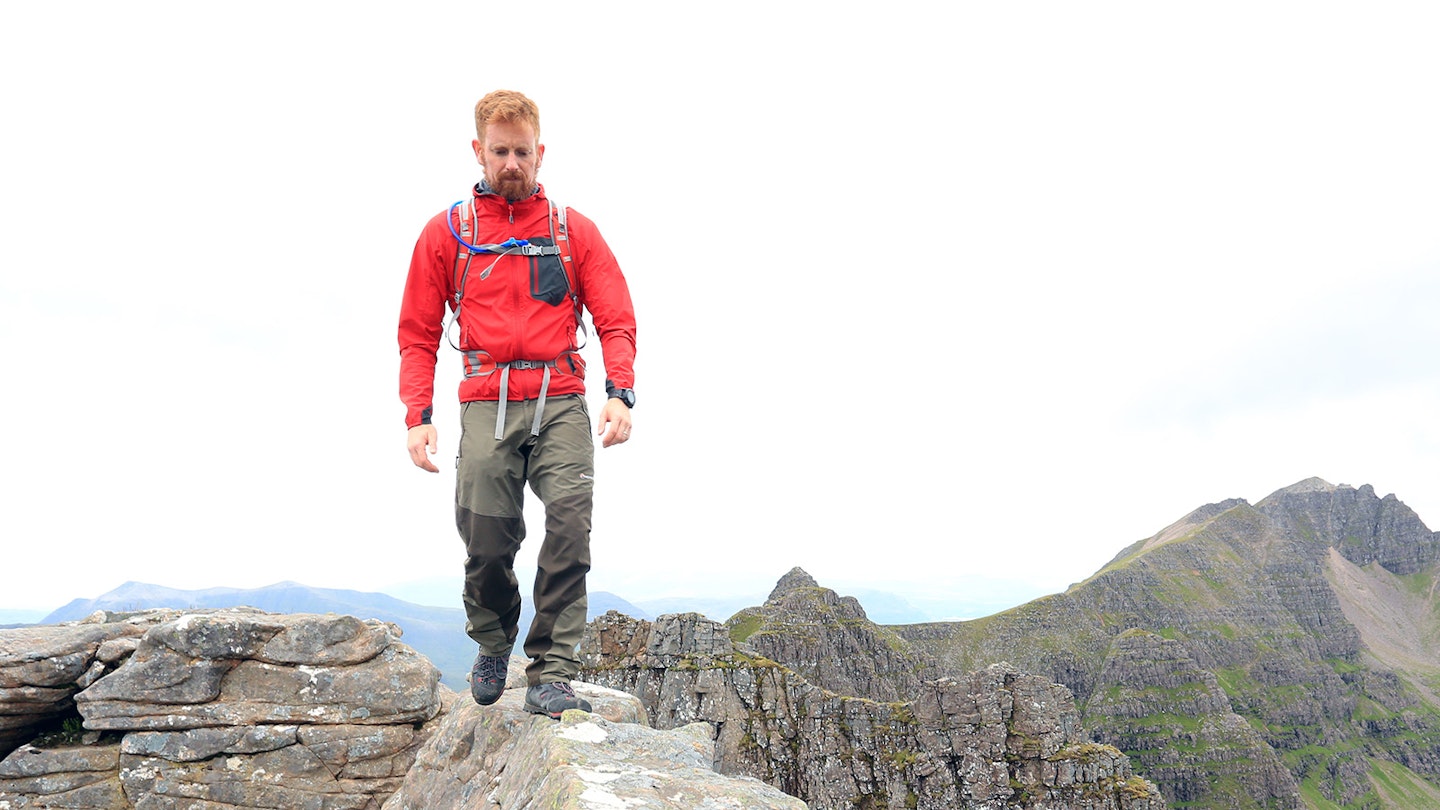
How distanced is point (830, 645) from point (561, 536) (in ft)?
414

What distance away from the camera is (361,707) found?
13852 mm

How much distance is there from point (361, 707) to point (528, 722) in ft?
23.5

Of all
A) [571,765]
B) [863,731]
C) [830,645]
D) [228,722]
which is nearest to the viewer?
[571,765]

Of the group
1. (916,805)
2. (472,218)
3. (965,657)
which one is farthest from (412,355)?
(965,657)

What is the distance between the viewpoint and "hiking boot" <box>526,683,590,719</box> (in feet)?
27.1

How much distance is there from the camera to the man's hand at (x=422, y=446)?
8.41 m

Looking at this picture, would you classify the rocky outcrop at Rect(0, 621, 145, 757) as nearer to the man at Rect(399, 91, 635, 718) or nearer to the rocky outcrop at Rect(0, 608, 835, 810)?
the rocky outcrop at Rect(0, 608, 835, 810)

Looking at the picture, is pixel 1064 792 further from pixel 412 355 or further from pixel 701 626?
pixel 412 355

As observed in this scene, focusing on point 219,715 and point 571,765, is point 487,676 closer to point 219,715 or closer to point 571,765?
point 571,765

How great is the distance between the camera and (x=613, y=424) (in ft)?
25.9

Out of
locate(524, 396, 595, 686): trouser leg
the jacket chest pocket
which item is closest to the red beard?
the jacket chest pocket

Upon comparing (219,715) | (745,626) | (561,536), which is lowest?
(745,626)

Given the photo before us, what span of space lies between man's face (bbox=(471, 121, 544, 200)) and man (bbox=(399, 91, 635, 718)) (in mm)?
15

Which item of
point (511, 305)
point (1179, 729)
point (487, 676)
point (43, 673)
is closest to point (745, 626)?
point (1179, 729)
